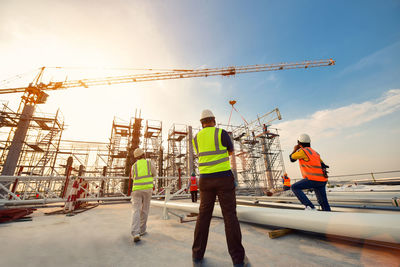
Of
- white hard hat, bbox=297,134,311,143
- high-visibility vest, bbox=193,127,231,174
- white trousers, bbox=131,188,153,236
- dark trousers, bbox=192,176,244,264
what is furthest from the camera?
white hard hat, bbox=297,134,311,143

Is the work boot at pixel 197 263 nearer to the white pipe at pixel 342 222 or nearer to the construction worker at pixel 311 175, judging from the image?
the white pipe at pixel 342 222

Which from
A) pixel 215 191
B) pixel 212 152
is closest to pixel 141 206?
pixel 215 191

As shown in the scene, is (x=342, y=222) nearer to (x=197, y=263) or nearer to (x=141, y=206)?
(x=197, y=263)

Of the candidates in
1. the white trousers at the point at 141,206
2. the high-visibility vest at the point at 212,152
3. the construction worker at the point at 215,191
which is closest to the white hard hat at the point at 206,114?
the construction worker at the point at 215,191

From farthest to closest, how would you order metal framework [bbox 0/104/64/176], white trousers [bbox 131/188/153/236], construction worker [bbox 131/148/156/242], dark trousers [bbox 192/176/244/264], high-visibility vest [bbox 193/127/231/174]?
metal framework [bbox 0/104/64/176]
construction worker [bbox 131/148/156/242]
white trousers [bbox 131/188/153/236]
high-visibility vest [bbox 193/127/231/174]
dark trousers [bbox 192/176/244/264]

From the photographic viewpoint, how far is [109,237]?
9.85ft

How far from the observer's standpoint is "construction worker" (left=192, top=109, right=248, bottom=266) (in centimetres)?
175

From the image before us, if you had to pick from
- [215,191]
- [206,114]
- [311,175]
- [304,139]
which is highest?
[206,114]

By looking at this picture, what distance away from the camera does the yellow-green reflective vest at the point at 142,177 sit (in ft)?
11.0

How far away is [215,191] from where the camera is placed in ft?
6.44

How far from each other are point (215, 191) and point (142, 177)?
205cm

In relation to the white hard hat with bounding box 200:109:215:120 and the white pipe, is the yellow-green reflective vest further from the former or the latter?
the white pipe

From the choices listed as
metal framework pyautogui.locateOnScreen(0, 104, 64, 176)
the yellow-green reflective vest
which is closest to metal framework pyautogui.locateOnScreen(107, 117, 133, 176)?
metal framework pyautogui.locateOnScreen(0, 104, 64, 176)

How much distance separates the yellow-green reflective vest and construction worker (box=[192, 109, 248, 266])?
1723 mm
